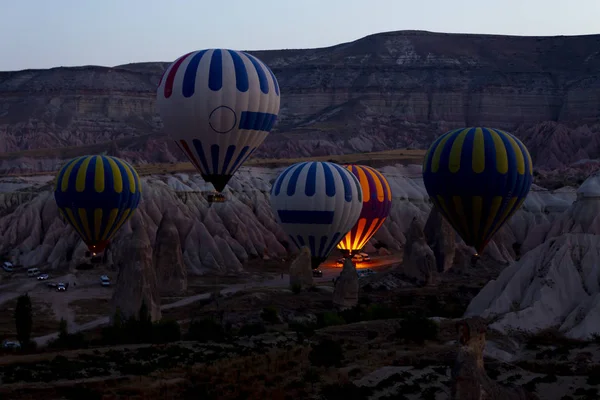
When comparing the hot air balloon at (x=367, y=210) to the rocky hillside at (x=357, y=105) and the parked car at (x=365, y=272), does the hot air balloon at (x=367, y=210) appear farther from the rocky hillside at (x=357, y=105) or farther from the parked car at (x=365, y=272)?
the rocky hillside at (x=357, y=105)

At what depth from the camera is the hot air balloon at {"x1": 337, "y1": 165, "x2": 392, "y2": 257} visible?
5934 centimetres

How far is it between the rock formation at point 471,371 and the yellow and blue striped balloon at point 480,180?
24327 mm

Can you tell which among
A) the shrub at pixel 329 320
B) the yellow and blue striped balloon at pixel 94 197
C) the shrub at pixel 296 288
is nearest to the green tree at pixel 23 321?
the shrub at pixel 329 320

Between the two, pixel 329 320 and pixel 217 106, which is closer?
pixel 329 320

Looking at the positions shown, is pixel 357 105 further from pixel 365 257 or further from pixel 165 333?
pixel 165 333

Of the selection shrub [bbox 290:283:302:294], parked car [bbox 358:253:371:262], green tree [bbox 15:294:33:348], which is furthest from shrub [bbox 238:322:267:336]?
parked car [bbox 358:253:371:262]

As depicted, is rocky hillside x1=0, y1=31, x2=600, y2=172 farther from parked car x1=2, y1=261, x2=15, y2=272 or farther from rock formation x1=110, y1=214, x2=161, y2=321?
rock formation x1=110, y1=214, x2=161, y2=321

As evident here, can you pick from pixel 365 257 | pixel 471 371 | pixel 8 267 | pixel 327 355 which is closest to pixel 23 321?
pixel 327 355

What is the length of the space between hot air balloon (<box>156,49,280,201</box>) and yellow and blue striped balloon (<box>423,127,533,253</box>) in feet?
30.3

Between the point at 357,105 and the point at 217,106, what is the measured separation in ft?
455

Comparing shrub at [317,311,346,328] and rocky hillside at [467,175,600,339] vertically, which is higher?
rocky hillside at [467,175,600,339]

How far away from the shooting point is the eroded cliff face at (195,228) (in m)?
63.3

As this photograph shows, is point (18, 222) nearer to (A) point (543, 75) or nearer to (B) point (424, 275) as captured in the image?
(B) point (424, 275)

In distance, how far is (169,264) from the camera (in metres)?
55.1
